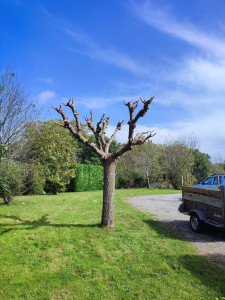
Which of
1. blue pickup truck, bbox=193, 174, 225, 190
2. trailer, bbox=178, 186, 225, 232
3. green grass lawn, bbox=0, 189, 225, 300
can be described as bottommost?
green grass lawn, bbox=0, 189, 225, 300

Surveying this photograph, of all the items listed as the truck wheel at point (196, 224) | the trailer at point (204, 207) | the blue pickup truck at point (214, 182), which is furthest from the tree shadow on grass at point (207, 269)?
the blue pickup truck at point (214, 182)

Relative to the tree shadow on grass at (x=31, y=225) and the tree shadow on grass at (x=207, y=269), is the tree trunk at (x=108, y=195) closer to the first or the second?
the tree shadow on grass at (x=31, y=225)

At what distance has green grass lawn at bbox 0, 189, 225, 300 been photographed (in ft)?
12.1

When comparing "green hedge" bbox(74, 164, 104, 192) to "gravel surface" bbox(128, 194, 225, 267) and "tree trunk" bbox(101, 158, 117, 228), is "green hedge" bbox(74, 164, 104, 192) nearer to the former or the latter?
"gravel surface" bbox(128, 194, 225, 267)

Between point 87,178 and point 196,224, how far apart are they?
642 inches

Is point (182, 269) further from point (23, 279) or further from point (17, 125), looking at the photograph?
point (17, 125)

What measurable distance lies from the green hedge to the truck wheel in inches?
581

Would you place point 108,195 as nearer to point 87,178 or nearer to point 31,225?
point 31,225

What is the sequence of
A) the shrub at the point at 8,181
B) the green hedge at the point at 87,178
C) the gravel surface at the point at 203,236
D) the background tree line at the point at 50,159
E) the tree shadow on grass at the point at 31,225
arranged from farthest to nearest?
1. the green hedge at the point at 87,178
2. the background tree line at the point at 50,159
3. the shrub at the point at 8,181
4. the tree shadow on grass at the point at 31,225
5. the gravel surface at the point at 203,236

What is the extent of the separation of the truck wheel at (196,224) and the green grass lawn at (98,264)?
1000mm

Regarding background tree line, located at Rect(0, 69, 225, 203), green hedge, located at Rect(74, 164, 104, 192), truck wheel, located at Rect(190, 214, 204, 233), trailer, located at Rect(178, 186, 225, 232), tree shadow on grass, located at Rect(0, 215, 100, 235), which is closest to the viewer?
trailer, located at Rect(178, 186, 225, 232)

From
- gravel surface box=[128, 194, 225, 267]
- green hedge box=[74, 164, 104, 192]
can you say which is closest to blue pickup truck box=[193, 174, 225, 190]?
gravel surface box=[128, 194, 225, 267]

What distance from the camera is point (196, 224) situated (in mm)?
7125

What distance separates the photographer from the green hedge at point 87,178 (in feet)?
69.2
